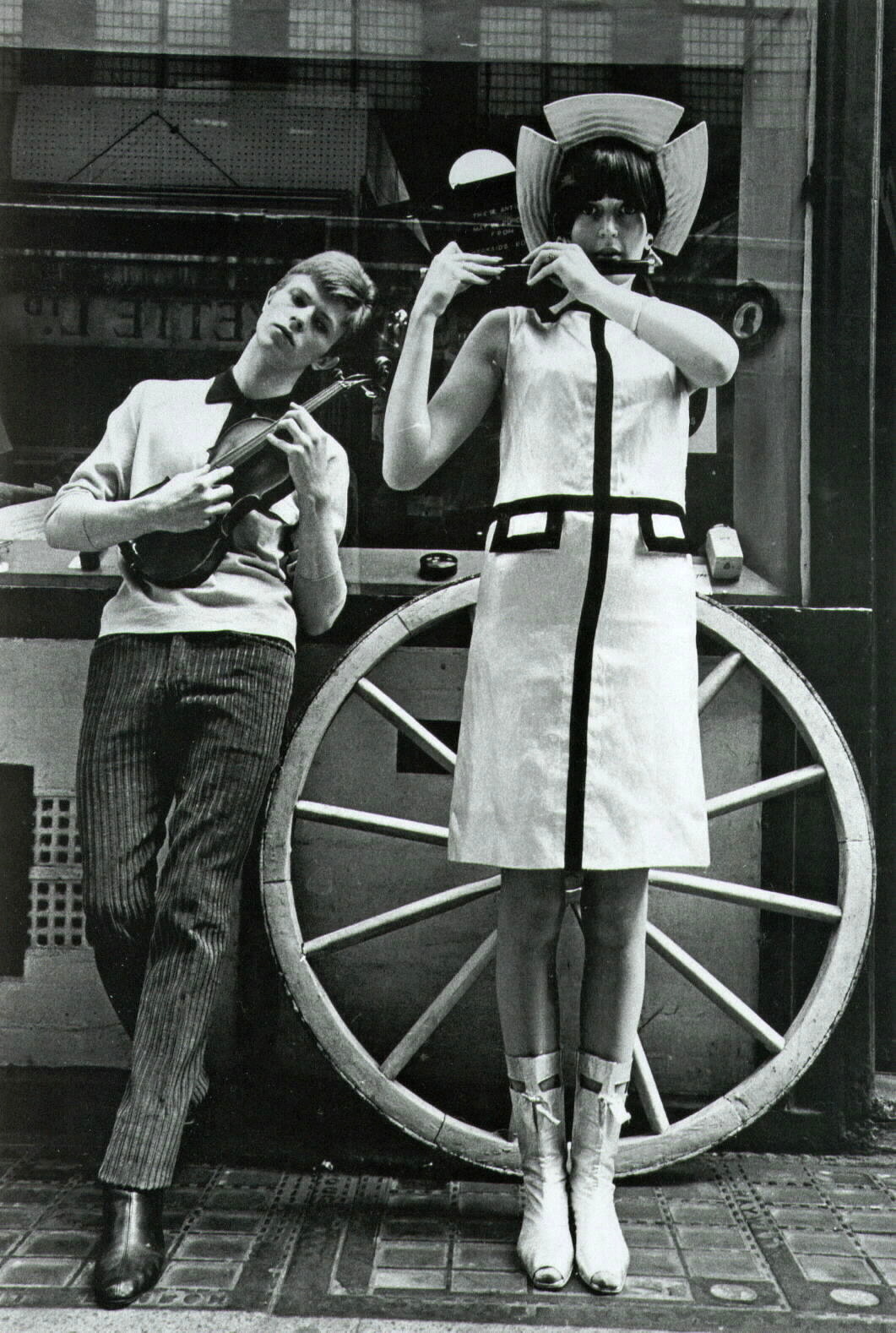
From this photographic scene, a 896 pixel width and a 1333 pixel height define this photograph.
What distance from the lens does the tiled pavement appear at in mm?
1842

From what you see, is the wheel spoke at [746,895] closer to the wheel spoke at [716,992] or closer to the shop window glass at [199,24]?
the wheel spoke at [716,992]

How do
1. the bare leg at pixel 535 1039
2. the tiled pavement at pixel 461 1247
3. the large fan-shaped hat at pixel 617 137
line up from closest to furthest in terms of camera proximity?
the tiled pavement at pixel 461 1247, the bare leg at pixel 535 1039, the large fan-shaped hat at pixel 617 137

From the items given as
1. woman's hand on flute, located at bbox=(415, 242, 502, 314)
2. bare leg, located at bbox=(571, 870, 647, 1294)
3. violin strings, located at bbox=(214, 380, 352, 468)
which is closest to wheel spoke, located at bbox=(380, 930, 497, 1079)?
bare leg, located at bbox=(571, 870, 647, 1294)

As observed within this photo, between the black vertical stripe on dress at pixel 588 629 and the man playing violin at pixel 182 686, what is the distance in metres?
0.58

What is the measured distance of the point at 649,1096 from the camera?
2.25 m

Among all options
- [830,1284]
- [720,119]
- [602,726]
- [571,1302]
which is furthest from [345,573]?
[830,1284]

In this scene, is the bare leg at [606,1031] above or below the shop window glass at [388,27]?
below

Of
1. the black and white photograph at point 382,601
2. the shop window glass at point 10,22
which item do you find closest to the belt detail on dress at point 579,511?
the black and white photograph at point 382,601

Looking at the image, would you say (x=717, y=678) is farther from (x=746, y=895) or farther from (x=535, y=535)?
(x=535, y=535)

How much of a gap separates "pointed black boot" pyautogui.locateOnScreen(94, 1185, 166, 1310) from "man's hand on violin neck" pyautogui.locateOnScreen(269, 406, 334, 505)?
1245mm

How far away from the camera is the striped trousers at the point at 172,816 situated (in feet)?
6.72

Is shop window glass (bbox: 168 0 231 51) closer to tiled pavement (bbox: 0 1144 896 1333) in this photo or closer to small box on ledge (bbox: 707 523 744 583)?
small box on ledge (bbox: 707 523 744 583)

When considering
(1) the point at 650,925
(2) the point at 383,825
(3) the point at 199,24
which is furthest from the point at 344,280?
(1) the point at 650,925

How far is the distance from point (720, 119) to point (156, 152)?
1.17m
